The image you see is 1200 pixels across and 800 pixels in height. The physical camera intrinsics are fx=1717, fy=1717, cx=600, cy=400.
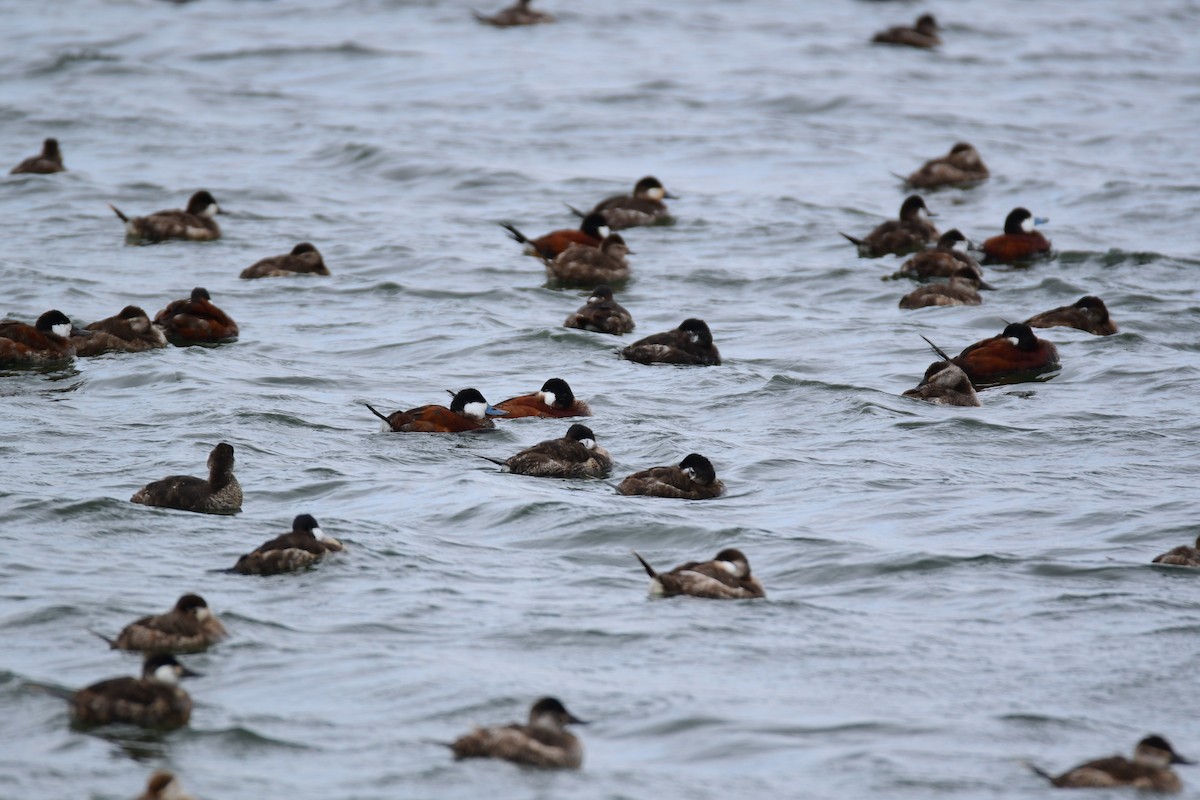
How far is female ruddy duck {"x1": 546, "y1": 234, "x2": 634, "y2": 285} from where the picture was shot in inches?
808

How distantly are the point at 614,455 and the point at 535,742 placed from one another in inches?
238

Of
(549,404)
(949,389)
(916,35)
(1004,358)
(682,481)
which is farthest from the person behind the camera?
(916,35)

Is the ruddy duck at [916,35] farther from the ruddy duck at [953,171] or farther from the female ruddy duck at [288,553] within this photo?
the female ruddy duck at [288,553]

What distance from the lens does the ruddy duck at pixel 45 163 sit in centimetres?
2567

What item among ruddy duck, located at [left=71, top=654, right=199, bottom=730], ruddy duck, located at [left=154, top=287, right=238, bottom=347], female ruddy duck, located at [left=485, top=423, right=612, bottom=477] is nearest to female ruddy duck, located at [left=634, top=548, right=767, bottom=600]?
female ruddy duck, located at [left=485, top=423, right=612, bottom=477]

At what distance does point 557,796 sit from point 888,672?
8.05ft

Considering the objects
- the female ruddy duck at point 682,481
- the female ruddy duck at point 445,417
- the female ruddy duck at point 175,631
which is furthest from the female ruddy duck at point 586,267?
the female ruddy duck at point 175,631

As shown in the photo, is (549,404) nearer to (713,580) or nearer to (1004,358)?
(713,580)

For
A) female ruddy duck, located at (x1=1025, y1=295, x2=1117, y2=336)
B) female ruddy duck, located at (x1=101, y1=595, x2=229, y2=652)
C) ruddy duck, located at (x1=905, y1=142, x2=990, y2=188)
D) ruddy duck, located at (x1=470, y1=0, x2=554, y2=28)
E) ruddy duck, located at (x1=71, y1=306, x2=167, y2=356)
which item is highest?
ruddy duck, located at (x1=470, y1=0, x2=554, y2=28)

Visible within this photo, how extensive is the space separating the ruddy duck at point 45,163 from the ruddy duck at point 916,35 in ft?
64.2

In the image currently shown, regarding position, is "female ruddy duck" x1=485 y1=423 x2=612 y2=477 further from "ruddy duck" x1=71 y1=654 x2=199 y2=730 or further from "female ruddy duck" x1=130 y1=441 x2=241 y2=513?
"ruddy duck" x1=71 y1=654 x2=199 y2=730

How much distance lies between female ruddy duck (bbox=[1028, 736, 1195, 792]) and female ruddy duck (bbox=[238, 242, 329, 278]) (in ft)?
45.0

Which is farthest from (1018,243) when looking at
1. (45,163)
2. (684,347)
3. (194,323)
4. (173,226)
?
(45,163)

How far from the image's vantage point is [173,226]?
2212 centimetres
